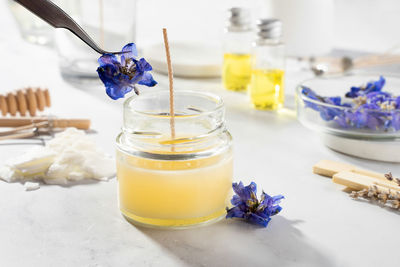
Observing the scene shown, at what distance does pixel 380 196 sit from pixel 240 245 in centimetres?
22

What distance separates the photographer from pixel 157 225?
67cm

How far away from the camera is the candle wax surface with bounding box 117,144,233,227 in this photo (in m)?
0.65

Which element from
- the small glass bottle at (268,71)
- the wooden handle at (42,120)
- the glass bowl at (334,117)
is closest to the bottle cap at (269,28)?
the small glass bottle at (268,71)

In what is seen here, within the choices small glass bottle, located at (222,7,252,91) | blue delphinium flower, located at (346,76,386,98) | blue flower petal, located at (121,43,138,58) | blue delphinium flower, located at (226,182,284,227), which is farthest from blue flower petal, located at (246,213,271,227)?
small glass bottle, located at (222,7,252,91)

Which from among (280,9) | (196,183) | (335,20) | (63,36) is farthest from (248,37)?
(196,183)

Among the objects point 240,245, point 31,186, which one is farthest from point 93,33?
point 240,245

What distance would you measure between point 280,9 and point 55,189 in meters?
0.85

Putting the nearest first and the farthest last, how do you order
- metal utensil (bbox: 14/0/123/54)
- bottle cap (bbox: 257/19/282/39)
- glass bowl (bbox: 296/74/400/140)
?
1. metal utensil (bbox: 14/0/123/54)
2. glass bowl (bbox: 296/74/400/140)
3. bottle cap (bbox: 257/19/282/39)

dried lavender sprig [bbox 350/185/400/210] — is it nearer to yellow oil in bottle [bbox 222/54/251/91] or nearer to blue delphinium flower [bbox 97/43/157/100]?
blue delphinium flower [bbox 97/43/157/100]

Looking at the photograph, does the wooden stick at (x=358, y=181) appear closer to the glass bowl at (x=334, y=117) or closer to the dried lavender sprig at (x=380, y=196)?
the dried lavender sprig at (x=380, y=196)

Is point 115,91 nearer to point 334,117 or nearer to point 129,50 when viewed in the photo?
point 129,50

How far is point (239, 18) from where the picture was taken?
4.19ft

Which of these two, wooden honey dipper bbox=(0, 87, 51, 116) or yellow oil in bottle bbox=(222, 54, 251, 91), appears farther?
yellow oil in bottle bbox=(222, 54, 251, 91)

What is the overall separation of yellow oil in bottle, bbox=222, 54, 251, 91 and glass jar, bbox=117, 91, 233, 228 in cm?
61
